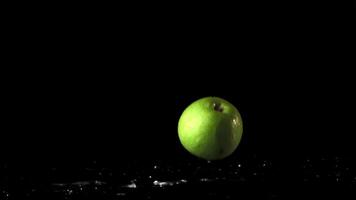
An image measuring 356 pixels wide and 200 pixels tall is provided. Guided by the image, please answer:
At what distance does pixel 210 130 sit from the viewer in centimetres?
209

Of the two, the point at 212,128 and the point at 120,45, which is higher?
the point at 120,45

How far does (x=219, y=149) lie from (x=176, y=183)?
26cm

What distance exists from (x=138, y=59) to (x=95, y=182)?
2.53 ft

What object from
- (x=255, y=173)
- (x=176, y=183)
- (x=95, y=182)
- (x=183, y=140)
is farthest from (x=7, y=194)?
(x=255, y=173)

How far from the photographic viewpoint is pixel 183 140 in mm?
2178

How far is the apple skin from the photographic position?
6.88ft

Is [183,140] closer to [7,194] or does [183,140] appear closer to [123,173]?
[123,173]

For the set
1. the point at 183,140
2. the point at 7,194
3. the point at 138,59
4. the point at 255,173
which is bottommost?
the point at 7,194

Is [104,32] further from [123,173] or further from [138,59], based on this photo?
[123,173]

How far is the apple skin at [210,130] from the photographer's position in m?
2.10

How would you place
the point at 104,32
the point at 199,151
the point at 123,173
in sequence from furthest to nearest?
the point at 104,32
the point at 199,151
the point at 123,173

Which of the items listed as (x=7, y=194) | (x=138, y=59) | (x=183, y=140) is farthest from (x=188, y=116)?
(x=7, y=194)

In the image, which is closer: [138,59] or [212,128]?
[212,128]

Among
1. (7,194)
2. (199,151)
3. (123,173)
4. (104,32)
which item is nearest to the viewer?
(7,194)
